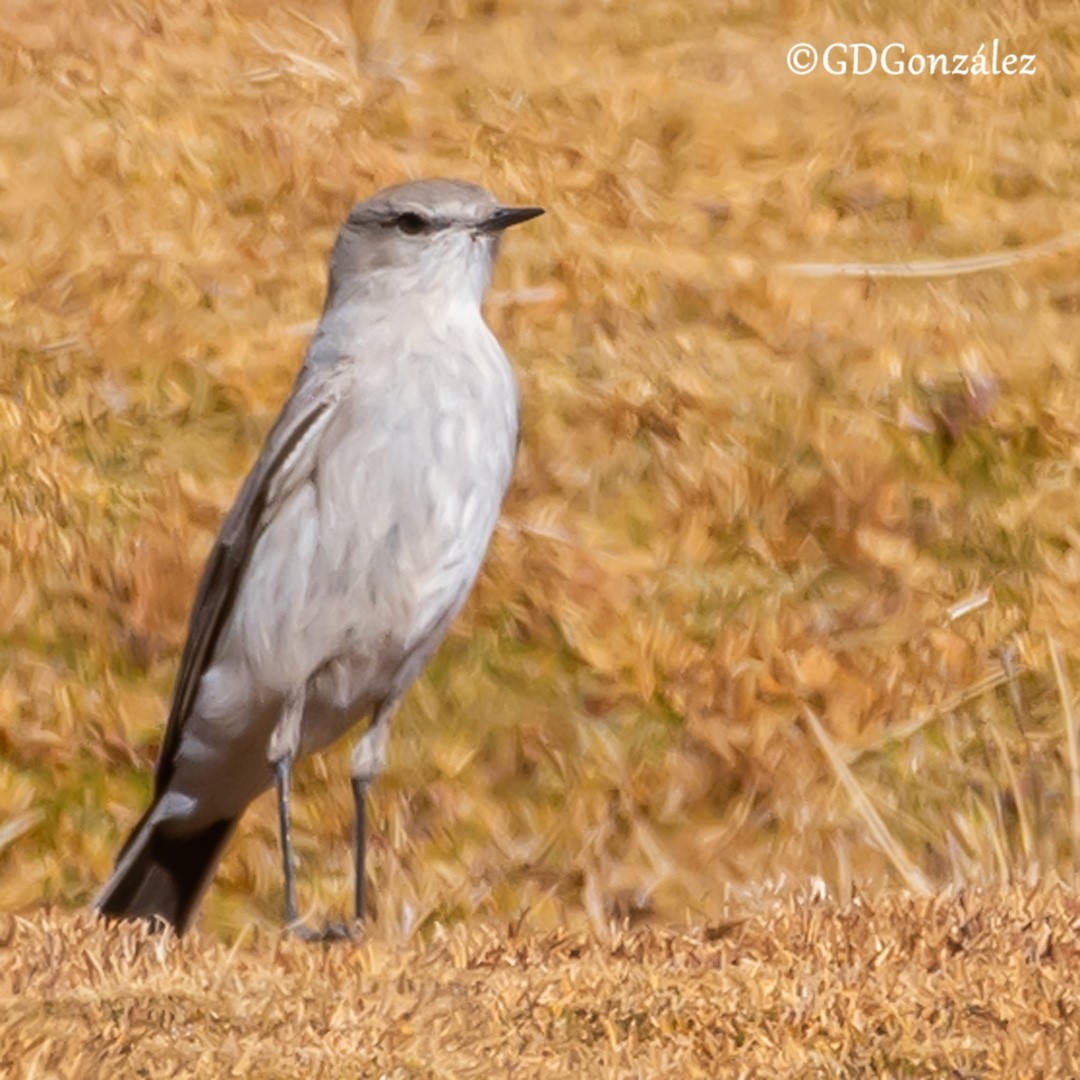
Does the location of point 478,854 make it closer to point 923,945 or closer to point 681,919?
point 681,919

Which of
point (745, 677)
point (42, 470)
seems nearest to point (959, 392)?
point (745, 677)

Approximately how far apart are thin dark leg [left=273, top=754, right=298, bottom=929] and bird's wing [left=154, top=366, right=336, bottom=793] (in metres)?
0.31

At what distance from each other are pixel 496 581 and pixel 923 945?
3.18m

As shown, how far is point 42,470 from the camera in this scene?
8383mm

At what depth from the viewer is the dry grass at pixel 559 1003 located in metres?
4.38

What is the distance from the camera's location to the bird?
601 centimetres

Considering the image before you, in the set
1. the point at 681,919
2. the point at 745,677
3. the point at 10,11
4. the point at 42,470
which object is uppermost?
the point at 10,11

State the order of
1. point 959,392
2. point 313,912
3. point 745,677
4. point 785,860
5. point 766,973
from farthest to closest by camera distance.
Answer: point 959,392 → point 745,677 → point 785,860 → point 313,912 → point 766,973

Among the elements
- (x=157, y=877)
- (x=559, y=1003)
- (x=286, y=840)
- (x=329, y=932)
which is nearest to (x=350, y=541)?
(x=286, y=840)

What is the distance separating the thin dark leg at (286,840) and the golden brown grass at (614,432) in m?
0.58

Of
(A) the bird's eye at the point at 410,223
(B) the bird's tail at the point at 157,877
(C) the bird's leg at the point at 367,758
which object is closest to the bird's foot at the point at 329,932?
(C) the bird's leg at the point at 367,758

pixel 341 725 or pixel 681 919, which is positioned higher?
pixel 341 725

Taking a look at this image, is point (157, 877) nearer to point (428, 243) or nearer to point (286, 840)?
point (286, 840)

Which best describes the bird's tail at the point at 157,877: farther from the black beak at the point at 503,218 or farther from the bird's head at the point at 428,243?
the black beak at the point at 503,218
